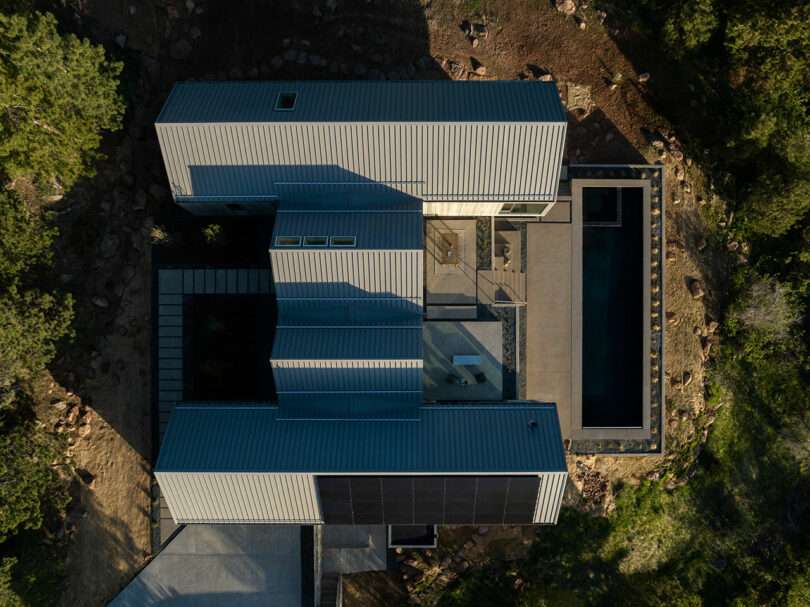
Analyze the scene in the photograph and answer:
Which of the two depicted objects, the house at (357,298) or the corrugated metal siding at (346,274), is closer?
the house at (357,298)

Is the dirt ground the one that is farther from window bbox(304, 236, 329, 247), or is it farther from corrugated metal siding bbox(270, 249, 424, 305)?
window bbox(304, 236, 329, 247)

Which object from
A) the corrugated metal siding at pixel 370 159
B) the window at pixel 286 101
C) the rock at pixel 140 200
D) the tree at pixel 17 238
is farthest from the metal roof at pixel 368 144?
the tree at pixel 17 238

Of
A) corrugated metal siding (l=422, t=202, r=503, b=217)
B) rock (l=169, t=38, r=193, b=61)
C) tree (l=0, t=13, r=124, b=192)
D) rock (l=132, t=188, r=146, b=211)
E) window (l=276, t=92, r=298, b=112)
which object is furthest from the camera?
rock (l=169, t=38, r=193, b=61)

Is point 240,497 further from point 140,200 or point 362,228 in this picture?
point 140,200

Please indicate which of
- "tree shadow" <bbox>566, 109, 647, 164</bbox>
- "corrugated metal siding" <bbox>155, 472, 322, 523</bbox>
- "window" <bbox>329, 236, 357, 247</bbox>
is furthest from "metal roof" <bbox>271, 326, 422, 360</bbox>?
"tree shadow" <bbox>566, 109, 647, 164</bbox>

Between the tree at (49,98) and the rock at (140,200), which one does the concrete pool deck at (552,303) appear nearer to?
the rock at (140,200)

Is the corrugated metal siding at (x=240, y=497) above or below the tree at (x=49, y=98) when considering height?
below

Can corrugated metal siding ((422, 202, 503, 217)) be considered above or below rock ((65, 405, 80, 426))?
above

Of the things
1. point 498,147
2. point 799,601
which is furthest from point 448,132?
point 799,601
